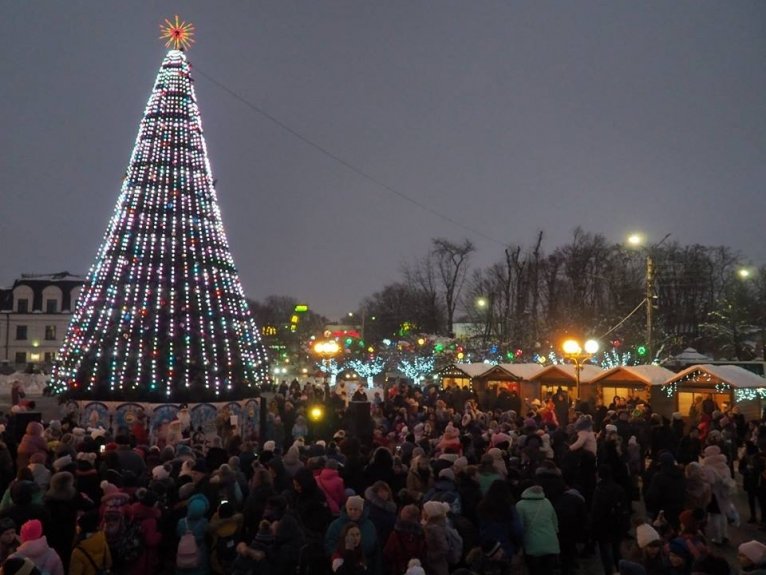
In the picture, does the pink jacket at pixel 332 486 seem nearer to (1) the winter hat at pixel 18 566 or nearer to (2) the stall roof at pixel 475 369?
(1) the winter hat at pixel 18 566

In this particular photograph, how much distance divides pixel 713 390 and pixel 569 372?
5040 millimetres

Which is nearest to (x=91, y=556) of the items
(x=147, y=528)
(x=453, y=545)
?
(x=147, y=528)

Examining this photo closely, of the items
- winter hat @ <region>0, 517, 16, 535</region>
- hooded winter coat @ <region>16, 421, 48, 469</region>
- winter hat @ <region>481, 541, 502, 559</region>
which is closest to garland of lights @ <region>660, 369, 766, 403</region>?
winter hat @ <region>481, 541, 502, 559</region>

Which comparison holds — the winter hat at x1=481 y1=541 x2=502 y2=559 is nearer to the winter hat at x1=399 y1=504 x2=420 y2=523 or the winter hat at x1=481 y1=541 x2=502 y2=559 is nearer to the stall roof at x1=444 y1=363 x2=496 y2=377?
the winter hat at x1=399 y1=504 x2=420 y2=523

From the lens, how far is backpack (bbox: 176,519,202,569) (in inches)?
237

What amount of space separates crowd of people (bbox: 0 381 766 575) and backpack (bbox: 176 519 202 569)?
11 mm

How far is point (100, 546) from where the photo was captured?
216 inches

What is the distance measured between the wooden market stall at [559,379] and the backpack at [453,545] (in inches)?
722

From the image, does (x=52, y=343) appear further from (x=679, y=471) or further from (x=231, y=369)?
(x=679, y=471)

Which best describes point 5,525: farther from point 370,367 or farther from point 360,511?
point 370,367

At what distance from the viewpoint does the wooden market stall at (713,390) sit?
65.8 ft

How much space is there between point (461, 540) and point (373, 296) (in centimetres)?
9324

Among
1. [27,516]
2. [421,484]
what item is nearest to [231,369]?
A: [421,484]

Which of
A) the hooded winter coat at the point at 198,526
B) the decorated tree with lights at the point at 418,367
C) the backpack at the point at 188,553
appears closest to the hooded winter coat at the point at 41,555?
the backpack at the point at 188,553
